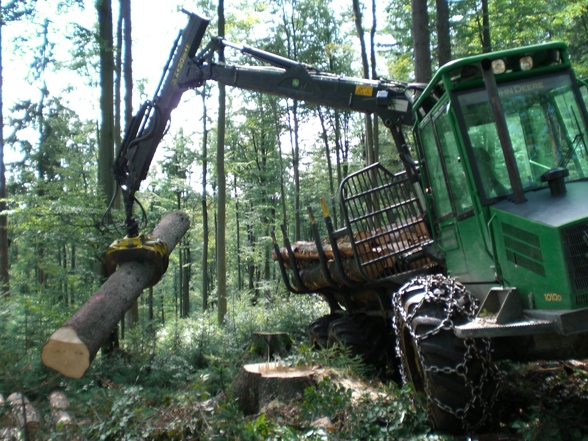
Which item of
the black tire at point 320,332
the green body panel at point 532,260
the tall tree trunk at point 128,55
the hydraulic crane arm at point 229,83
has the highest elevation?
the tall tree trunk at point 128,55

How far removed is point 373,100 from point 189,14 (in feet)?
9.78

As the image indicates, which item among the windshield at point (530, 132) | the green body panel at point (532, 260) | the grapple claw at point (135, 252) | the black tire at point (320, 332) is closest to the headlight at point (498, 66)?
the windshield at point (530, 132)

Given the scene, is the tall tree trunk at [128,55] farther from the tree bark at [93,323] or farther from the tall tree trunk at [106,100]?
the tree bark at [93,323]

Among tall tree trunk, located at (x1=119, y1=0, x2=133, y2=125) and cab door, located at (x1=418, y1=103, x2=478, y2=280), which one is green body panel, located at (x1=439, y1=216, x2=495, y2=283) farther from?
tall tree trunk, located at (x1=119, y1=0, x2=133, y2=125)

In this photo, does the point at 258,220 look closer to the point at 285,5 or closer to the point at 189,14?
the point at 285,5

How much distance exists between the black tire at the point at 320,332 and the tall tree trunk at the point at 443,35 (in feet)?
18.6

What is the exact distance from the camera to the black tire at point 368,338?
8047 millimetres

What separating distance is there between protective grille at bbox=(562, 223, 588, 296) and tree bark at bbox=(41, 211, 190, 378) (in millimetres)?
3949

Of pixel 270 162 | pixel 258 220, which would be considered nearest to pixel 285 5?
A: pixel 270 162

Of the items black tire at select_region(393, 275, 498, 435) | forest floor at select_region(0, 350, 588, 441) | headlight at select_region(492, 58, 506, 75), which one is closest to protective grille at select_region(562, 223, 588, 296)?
black tire at select_region(393, 275, 498, 435)

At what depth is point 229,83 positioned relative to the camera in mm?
8625

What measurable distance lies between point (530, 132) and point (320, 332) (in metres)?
Answer: 5.79

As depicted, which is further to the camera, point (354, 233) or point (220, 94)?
point (220, 94)

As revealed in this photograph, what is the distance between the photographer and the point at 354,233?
7641 millimetres
